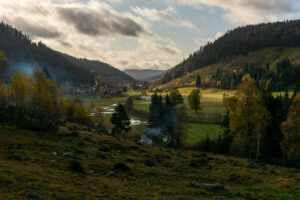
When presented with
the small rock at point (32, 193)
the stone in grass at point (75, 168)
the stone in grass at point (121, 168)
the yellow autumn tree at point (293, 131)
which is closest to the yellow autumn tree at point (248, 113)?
the yellow autumn tree at point (293, 131)

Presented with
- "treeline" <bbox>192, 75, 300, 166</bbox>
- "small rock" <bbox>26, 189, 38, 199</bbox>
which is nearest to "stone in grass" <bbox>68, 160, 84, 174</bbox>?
"small rock" <bbox>26, 189, 38, 199</bbox>

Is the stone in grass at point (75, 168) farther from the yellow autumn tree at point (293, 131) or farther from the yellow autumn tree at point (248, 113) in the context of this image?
the yellow autumn tree at point (293, 131)

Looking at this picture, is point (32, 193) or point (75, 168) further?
point (75, 168)

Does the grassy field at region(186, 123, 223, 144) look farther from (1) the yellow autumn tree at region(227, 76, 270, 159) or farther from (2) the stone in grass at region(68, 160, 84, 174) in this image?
(2) the stone in grass at region(68, 160, 84, 174)

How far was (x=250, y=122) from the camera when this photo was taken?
→ 43844mm

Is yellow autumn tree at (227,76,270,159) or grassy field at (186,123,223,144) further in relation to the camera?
grassy field at (186,123,223,144)

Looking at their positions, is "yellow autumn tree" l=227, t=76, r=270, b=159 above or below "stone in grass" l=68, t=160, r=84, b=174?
above

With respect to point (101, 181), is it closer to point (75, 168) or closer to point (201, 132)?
point (75, 168)

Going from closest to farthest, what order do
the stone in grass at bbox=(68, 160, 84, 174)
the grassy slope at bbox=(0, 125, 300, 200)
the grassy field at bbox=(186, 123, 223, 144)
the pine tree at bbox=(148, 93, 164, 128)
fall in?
1. the grassy slope at bbox=(0, 125, 300, 200)
2. the stone in grass at bbox=(68, 160, 84, 174)
3. the grassy field at bbox=(186, 123, 223, 144)
4. the pine tree at bbox=(148, 93, 164, 128)

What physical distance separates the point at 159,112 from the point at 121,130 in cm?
1576

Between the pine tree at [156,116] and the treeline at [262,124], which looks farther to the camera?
the pine tree at [156,116]

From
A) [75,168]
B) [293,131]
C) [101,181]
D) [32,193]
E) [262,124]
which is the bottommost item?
[101,181]

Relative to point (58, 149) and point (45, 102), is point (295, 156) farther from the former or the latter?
point (45, 102)

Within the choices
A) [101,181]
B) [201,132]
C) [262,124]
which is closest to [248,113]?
[262,124]
